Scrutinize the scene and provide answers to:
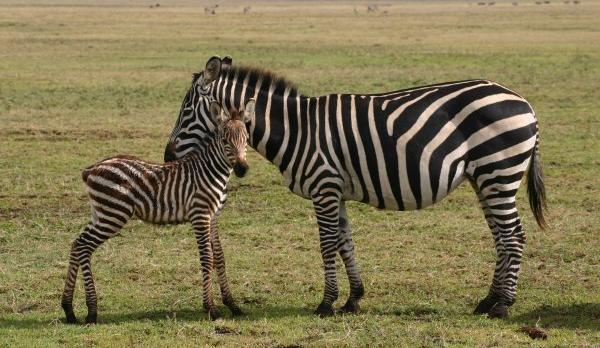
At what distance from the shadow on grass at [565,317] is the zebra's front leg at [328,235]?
1.55 meters

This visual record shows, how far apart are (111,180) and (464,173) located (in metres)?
3.06

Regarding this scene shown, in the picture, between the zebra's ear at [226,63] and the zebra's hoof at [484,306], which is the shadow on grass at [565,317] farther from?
the zebra's ear at [226,63]

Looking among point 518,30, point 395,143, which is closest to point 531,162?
point 395,143

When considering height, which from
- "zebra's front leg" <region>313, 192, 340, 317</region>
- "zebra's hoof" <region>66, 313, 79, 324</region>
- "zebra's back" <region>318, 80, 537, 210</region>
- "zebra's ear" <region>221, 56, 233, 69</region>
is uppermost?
"zebra's ear" <region>221, 56, 233, 69</region>

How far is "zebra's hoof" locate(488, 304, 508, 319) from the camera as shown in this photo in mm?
8375

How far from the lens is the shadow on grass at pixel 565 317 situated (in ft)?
26.7

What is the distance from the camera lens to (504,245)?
8.69 metres

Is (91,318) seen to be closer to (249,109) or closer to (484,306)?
(249,109)

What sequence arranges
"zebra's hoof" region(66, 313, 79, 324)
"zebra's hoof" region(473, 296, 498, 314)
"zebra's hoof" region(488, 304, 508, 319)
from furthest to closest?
"zebra's hoof" region(473, 296, 498, 314), "zebra's hoof" region(488, 304, 508, 319), "zebra's hoof" region(66, 313, 79, 324)

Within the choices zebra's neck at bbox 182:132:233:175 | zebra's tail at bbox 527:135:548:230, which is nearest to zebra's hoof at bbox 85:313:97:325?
zebra's neck at bbox 182:132:233:175


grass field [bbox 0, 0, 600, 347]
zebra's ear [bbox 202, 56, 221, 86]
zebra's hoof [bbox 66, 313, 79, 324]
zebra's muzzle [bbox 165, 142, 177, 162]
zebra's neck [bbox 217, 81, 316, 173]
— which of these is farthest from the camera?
zebra's muzzle [bbox 165, 142, 177, 162]

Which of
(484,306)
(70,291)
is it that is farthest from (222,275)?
(484,306)

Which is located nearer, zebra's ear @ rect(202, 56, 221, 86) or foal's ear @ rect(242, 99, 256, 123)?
foal's ear @ rect(242, 99, 256, 123)

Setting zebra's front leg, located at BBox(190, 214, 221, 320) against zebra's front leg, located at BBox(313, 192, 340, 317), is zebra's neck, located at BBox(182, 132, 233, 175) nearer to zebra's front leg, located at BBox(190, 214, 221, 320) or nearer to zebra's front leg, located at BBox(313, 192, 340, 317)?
zebra's front leg, located at BBox(190, 214, 221, 320)
